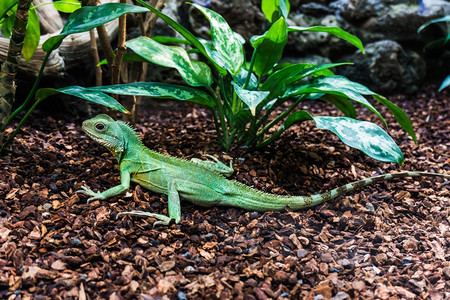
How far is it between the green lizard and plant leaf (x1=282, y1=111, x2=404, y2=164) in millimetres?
437

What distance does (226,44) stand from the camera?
3.46 meters

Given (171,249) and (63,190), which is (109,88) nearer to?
(63,190)

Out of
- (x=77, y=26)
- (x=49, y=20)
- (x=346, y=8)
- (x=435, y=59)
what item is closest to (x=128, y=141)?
(x=77, y=26)

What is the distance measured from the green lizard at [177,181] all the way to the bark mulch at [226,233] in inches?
3.2

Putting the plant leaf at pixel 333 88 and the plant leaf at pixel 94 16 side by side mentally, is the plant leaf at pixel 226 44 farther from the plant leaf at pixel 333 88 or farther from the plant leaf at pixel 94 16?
the plant leaf at pixel 94 16

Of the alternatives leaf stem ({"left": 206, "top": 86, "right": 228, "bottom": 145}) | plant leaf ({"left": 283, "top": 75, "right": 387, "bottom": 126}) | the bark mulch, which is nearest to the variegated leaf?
plant leaf ({"left": 283, "top": 75, "right": 387, "bottom": 126})

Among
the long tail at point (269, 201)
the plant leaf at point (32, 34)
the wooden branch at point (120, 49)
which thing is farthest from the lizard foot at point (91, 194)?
the plant leaf at point (32, 34)

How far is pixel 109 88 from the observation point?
3086mm

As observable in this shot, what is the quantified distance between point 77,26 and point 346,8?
5.10 meters

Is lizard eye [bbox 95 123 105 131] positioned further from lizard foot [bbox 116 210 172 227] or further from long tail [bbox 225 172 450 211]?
long tail [bbox 225 172 450 211]

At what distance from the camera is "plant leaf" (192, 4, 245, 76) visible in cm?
337

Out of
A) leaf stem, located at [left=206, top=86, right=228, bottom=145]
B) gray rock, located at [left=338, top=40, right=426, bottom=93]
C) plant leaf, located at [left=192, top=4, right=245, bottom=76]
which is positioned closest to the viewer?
plant leaf, located at [left=192, top=4, right=245, bottom=76]

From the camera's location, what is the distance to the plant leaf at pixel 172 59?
3.08 m

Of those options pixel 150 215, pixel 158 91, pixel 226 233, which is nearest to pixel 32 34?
pixel 158 91
